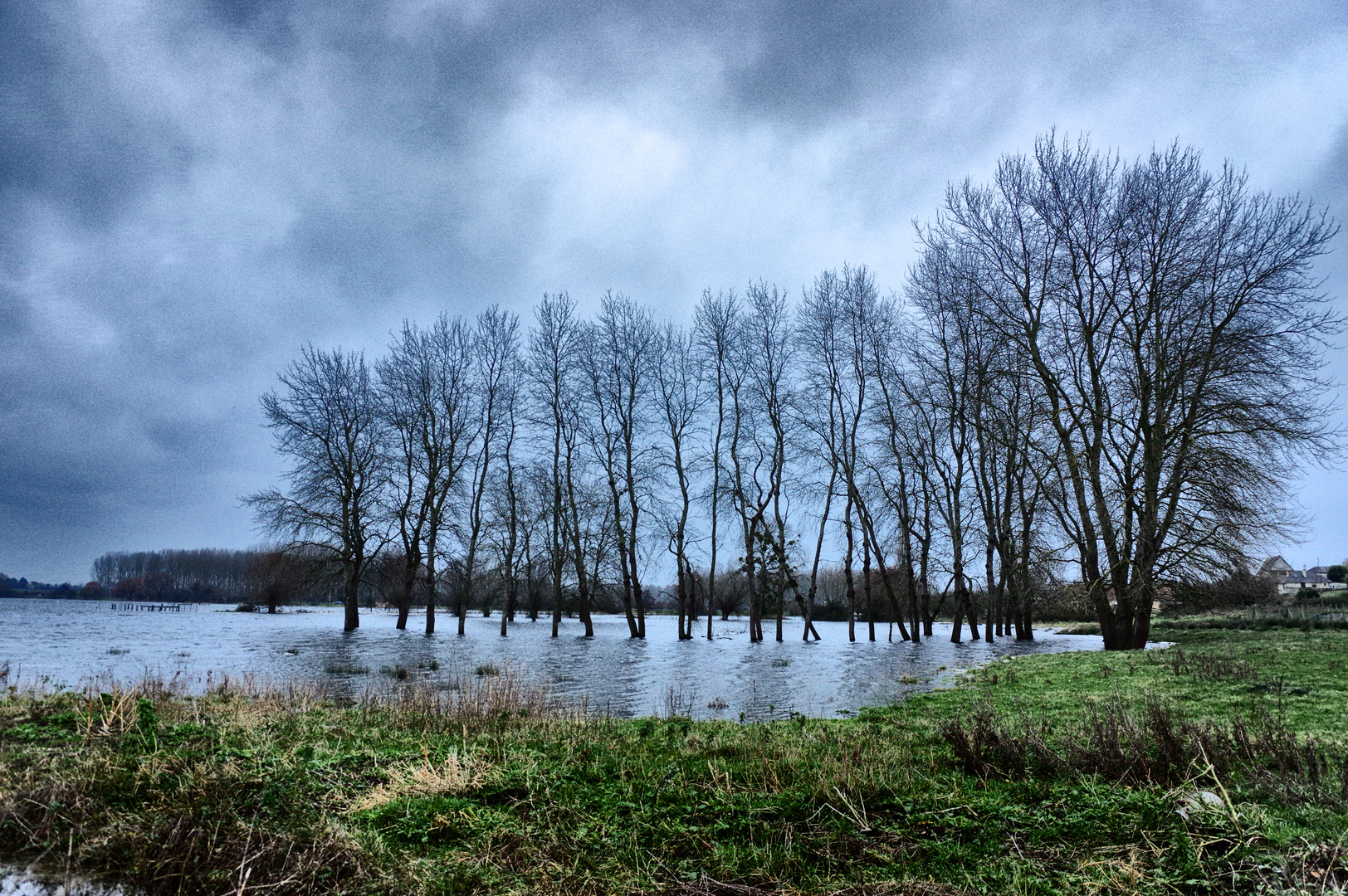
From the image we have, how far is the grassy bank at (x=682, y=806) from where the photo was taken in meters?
3.21

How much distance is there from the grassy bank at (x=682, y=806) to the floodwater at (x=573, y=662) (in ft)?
13.9

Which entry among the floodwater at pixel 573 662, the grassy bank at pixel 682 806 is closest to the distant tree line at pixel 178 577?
the floodwater at pixel 573 662

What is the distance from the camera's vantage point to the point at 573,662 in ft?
62.4

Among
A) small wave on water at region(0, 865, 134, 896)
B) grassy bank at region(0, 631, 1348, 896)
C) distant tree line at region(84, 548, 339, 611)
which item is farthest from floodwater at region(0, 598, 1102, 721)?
distant tree line at region(84, 548, 339, 611)

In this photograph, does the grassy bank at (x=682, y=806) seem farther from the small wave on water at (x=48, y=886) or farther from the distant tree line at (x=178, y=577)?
the distant tree line at (x=178, y=577)

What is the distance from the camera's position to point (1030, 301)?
19.2 m

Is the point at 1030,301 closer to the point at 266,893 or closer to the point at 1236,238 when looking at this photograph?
the point at 1236,238

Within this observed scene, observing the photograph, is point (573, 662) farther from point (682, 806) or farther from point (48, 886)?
point (48, 886)

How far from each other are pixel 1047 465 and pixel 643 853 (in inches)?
752

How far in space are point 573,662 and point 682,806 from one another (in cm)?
1554

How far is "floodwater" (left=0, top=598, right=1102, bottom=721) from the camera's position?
11.5 m

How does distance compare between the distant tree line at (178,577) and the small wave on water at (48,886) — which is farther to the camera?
the distant tree line at (178,577)

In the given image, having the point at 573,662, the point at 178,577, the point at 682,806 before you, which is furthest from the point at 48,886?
the point at 178,577

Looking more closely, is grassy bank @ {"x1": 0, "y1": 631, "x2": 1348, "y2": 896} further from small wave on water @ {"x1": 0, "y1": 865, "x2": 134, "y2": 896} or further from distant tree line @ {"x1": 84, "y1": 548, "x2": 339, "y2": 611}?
distant tree line @ {"x1": 84, "y1": 548, "x2": 339, "y2": 611}
